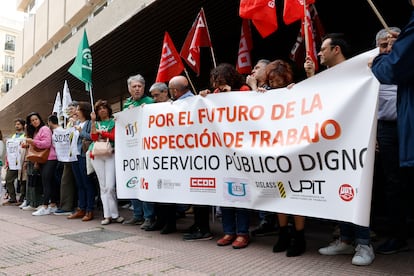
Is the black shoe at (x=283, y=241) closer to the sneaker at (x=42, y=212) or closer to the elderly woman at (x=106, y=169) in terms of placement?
the elderly woman at (x=106, y=169)

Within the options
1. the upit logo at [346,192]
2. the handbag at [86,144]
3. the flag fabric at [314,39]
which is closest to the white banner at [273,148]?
the upit logo at [346,192]

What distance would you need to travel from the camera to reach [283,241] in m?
3.54

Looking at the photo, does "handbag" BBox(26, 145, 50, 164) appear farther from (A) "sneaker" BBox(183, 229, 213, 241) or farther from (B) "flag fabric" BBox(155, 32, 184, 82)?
(A) "sneaker" BBox(183, 229, 213, 241)

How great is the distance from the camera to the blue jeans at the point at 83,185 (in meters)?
5.74

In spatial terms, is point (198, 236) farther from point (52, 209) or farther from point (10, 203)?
point (10, 203)

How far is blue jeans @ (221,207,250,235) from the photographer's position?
12.5ft

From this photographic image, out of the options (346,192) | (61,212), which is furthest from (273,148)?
(61,212)

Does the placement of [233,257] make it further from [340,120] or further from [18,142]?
[18,142]

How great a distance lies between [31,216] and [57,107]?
8.28 feet

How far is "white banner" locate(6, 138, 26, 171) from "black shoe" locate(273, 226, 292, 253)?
262 inches

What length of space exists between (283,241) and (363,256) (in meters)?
0.76

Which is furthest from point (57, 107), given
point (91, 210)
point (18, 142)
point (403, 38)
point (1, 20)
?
point (1, 20)

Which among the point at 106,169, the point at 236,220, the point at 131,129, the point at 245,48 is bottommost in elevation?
the point at 236,220

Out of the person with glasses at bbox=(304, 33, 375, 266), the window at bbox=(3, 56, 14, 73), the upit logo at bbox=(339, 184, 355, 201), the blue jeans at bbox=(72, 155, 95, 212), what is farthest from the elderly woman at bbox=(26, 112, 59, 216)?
the window at bbox=(3, 56, 14, 73)
